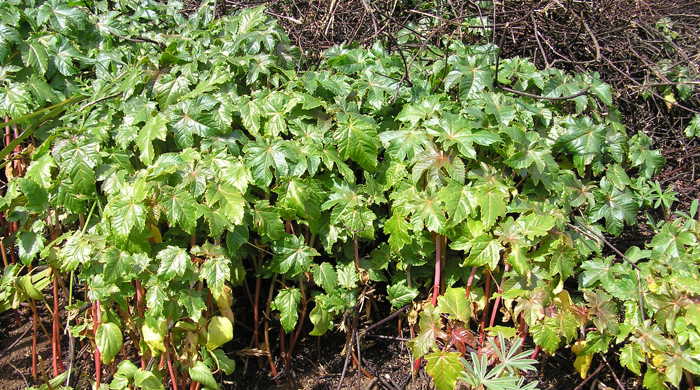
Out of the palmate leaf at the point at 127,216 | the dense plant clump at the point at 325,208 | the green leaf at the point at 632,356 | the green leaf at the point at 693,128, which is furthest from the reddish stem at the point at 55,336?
the green leaf at the point at 693,128

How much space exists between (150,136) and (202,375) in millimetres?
941

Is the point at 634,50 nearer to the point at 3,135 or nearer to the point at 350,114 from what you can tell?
the point at 350,114

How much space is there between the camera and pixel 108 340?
2.39 m

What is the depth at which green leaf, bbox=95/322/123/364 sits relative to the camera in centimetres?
238

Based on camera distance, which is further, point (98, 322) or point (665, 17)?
point (665, 17)

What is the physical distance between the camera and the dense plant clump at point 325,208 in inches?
91.9

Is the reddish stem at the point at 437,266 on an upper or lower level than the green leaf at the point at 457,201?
lower

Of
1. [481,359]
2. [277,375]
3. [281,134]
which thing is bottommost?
[277,375]

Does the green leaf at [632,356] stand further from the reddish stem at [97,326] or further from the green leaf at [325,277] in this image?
the reddish stem at [97,326]

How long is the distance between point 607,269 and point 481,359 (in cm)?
65

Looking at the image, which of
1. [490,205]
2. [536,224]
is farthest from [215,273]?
[536,224]

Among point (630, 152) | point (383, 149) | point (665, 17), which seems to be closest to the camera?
point (383, 149)

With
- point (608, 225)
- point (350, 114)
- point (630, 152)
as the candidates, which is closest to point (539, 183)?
point (608, 225)

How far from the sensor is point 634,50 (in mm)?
3588
